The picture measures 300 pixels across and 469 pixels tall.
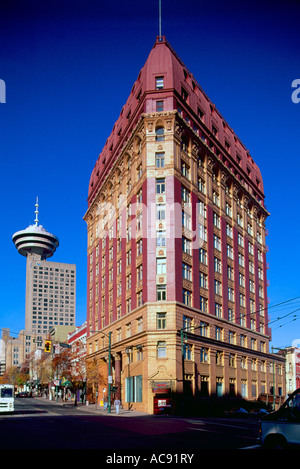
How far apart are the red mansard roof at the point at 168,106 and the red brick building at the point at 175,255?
0.18 meters

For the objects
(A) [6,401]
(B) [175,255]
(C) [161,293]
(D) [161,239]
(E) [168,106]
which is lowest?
(A) [6,401]

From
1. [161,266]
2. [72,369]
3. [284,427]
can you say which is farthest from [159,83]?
[284,427]

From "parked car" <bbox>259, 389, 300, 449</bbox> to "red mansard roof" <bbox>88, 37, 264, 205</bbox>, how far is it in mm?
52553

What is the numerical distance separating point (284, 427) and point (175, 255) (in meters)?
43.5

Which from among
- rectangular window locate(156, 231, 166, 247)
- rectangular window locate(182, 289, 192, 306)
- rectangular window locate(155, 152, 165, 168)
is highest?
rectangular window locate(155, 152, 165, 168)

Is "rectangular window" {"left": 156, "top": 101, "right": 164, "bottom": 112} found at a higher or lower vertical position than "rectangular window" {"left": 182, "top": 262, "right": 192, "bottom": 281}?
higher

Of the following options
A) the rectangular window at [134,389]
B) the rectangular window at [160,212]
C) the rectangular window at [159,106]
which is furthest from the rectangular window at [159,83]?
the rectangular window at [134,389]

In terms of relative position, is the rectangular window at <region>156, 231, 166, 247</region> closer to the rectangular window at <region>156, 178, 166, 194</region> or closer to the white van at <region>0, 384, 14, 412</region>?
the rectangular window at <region>156, 178, 166, 194</region>

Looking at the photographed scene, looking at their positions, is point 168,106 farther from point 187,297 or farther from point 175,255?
point 187,297

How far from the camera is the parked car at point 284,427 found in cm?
1498

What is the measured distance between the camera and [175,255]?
58.6 m

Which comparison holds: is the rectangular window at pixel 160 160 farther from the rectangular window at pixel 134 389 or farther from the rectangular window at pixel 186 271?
the rectangular window at pixel 134 389

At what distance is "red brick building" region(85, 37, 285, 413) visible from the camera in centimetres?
5816

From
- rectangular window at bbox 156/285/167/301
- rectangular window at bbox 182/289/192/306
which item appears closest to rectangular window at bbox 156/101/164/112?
rectangular window at bbox 156/285/167/301
